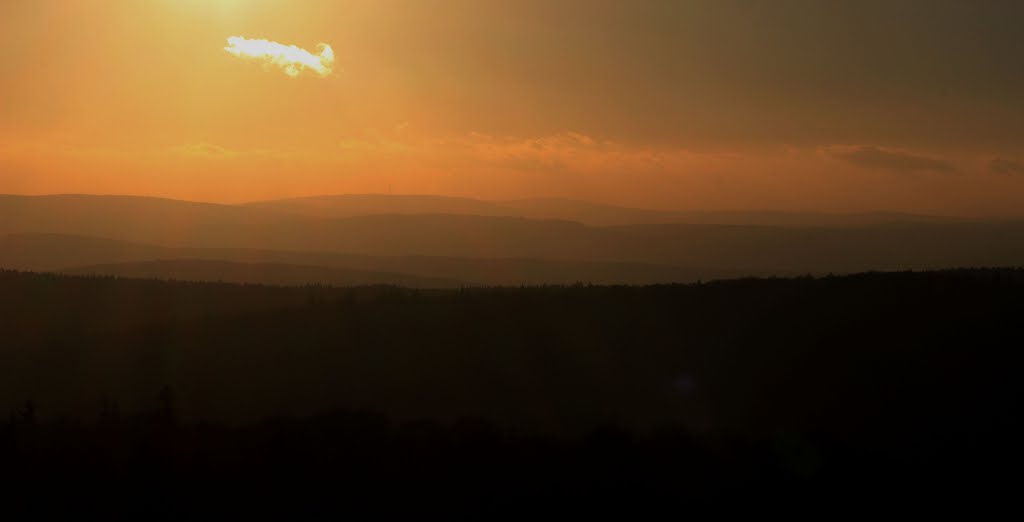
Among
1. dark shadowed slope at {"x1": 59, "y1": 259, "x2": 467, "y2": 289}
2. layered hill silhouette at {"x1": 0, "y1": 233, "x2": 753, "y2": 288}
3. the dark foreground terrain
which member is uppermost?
layered hill silhouette at {"x1": 0, "y1": 233, "x2": 753, "y2": 288}

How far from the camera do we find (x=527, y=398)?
2330 centimetres

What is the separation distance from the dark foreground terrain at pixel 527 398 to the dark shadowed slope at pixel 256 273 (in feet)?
237

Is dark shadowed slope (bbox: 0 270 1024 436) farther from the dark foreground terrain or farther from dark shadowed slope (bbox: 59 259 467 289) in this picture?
dark shadowed slope (bbox: 59 259 467 289)

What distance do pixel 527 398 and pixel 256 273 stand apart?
10494cm

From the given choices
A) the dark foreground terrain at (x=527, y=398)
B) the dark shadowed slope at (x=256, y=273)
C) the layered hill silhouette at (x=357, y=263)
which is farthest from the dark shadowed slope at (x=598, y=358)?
the layered hill silhouette at (x=357, y=263)

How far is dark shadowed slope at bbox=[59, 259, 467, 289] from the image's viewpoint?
111500 mm

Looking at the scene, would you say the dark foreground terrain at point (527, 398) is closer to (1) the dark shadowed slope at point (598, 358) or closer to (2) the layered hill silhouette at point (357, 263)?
(1) the dark shadowed slope at point (598, 358)

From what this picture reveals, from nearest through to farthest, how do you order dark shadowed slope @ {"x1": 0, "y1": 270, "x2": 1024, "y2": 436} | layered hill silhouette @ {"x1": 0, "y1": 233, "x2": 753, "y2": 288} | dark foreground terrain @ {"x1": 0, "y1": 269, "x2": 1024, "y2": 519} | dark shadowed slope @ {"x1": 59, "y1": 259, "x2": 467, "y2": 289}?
dark foreground terrain @ {"x1": 0, "y1": 269, "x2": 1024, "y2": 519}, dark shadowed slope @ {"x1": 0, "y1": 270, "x2": 1024, "y2": 436}, dark shadowed slope @ {"x1": 59, "y1": 259, "x2": 467, "y2": 289}, layered hill silhouette @ {"x1": 0, "y1": 233, "x2": 753, "y2": 288}

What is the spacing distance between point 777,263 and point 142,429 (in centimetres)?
18225

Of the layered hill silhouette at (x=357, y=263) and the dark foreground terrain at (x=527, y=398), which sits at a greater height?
the layered hill silhouette at (x=357, y=263)

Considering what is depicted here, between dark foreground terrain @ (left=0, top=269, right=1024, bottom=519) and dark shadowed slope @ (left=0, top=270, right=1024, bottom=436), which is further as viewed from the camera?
dark shadowed slope @ (left=0, top=270, right=1024, bottom=436)

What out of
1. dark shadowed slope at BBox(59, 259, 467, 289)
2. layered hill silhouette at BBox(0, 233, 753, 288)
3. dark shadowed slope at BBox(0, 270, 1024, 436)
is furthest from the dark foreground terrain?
layered hill silhouette at BBox(0, 233, 753, 288)

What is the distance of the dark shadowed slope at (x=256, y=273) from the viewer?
366 ft

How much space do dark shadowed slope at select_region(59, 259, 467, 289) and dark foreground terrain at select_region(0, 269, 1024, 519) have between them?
72.3 metres
